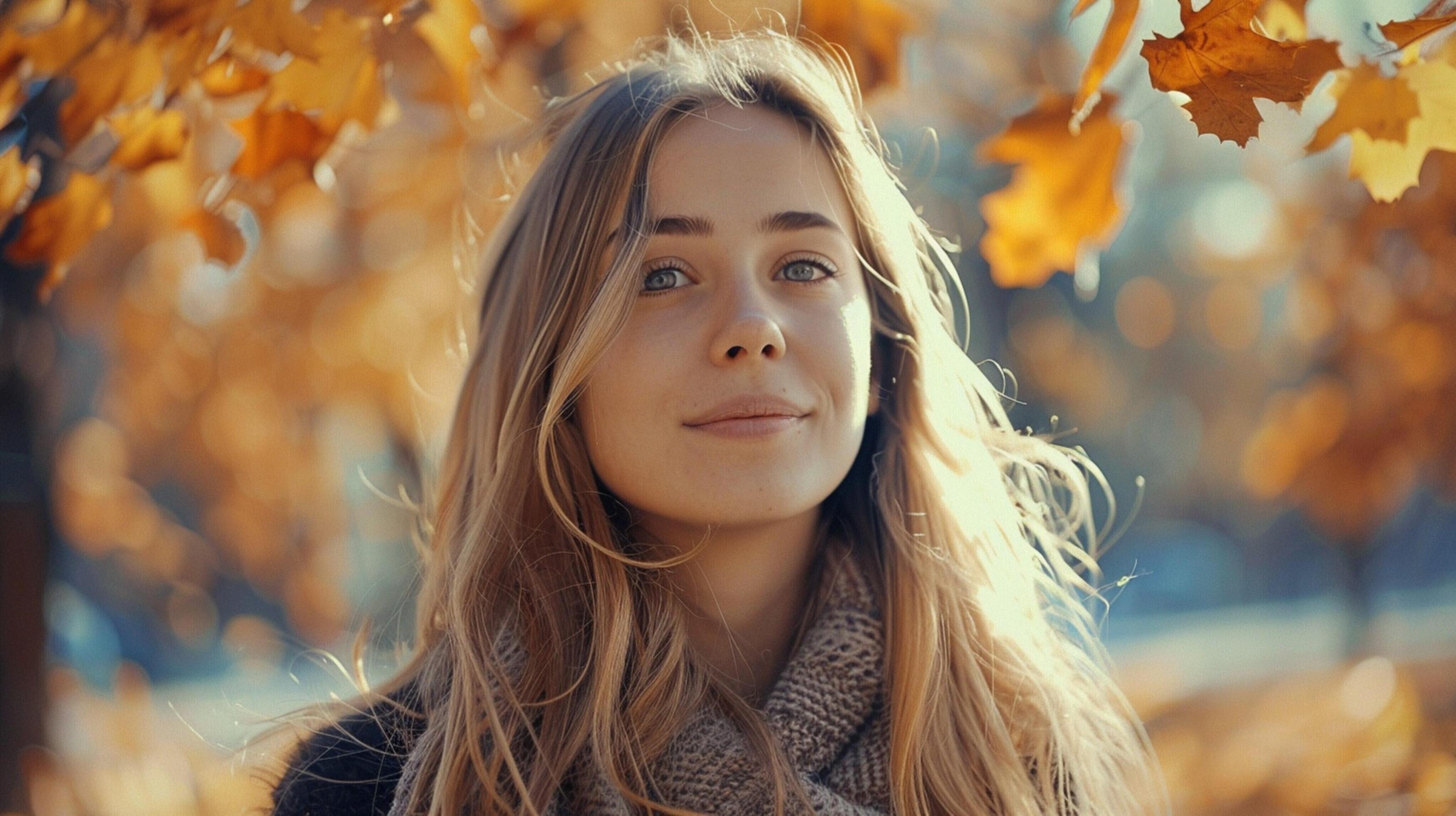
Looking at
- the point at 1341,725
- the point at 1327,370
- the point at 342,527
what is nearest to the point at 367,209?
the point at 342,527

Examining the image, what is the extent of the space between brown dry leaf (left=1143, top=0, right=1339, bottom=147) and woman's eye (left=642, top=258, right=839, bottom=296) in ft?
1.92

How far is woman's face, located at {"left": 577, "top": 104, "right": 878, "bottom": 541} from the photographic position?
1881 millimetres

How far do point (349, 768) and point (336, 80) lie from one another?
1.20 metres

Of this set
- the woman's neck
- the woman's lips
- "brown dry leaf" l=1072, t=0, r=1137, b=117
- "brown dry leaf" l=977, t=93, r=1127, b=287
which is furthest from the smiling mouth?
"brown dry leaf" l=977, t=93, r=1127, b=287

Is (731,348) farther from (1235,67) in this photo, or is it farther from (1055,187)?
(1055,187)

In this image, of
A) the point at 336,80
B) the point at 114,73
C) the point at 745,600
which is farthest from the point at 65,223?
the point at 745,600

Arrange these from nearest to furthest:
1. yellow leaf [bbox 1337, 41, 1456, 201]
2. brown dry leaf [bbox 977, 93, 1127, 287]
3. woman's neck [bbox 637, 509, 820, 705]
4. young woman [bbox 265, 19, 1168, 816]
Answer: yellow leaf [bbox 1337, 41, 1456, 201], young woman [bbox 265, 19, 1168, 816], woman's neck [bbox 637, 509, 820, 705], brown dry leaf [bbox 977, 93, 1127, 287]

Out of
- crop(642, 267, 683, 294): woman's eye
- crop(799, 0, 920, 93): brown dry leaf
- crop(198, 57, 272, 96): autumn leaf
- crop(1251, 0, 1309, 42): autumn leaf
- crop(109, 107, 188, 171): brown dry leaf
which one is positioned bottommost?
crop(109, 107, 188, 171): brown dry leaf

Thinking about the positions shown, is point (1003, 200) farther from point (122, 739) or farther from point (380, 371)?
point (122, 739)

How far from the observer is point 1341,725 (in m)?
5.87

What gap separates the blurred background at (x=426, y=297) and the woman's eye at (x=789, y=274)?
0.47m

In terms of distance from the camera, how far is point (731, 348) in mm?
1871

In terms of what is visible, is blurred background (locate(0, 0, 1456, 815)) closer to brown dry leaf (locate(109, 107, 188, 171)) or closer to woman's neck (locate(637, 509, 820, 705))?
brown dry leaf (locate(109, 107, 188, 171))

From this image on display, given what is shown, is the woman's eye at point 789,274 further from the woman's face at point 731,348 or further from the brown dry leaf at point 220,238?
the brown dry leaf at point 220,238
